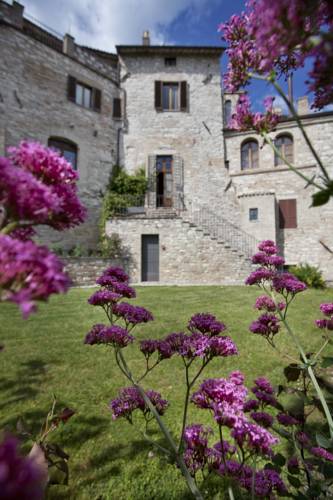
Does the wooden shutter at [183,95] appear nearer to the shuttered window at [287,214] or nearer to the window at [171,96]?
the window at [171,96]

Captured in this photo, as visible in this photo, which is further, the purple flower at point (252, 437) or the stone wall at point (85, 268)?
the stone wall at point (85, 268)

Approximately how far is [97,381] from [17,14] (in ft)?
60.2

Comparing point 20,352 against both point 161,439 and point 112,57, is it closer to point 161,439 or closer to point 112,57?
point 161,439

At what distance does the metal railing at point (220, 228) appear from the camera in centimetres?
1491

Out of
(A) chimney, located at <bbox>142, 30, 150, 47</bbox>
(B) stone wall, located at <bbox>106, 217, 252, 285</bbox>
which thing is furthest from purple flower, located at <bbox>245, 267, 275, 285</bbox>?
(A) chimney, located at <bbox>142, 30, 150, 47</bbox>

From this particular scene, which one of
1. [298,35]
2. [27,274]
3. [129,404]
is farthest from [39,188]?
[129,404]

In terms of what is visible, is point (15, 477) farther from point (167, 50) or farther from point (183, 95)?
point (167, 50)

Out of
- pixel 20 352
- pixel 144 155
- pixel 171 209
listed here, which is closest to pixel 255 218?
pixel 171 209

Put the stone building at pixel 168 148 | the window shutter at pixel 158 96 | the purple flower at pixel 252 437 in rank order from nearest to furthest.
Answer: the purple flower at pixel 252 437 → the stone building at pixel 168 148 → the window shutter at pixel 158 96

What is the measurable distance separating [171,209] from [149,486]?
14.9m

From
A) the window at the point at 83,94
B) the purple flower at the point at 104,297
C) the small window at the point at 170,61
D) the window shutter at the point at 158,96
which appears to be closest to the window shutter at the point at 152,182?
the window shutter at the point at 158,96

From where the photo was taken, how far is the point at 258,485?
4.62 ft

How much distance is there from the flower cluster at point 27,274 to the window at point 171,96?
19.7 metres

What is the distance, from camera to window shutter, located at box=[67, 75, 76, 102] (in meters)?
15.3
